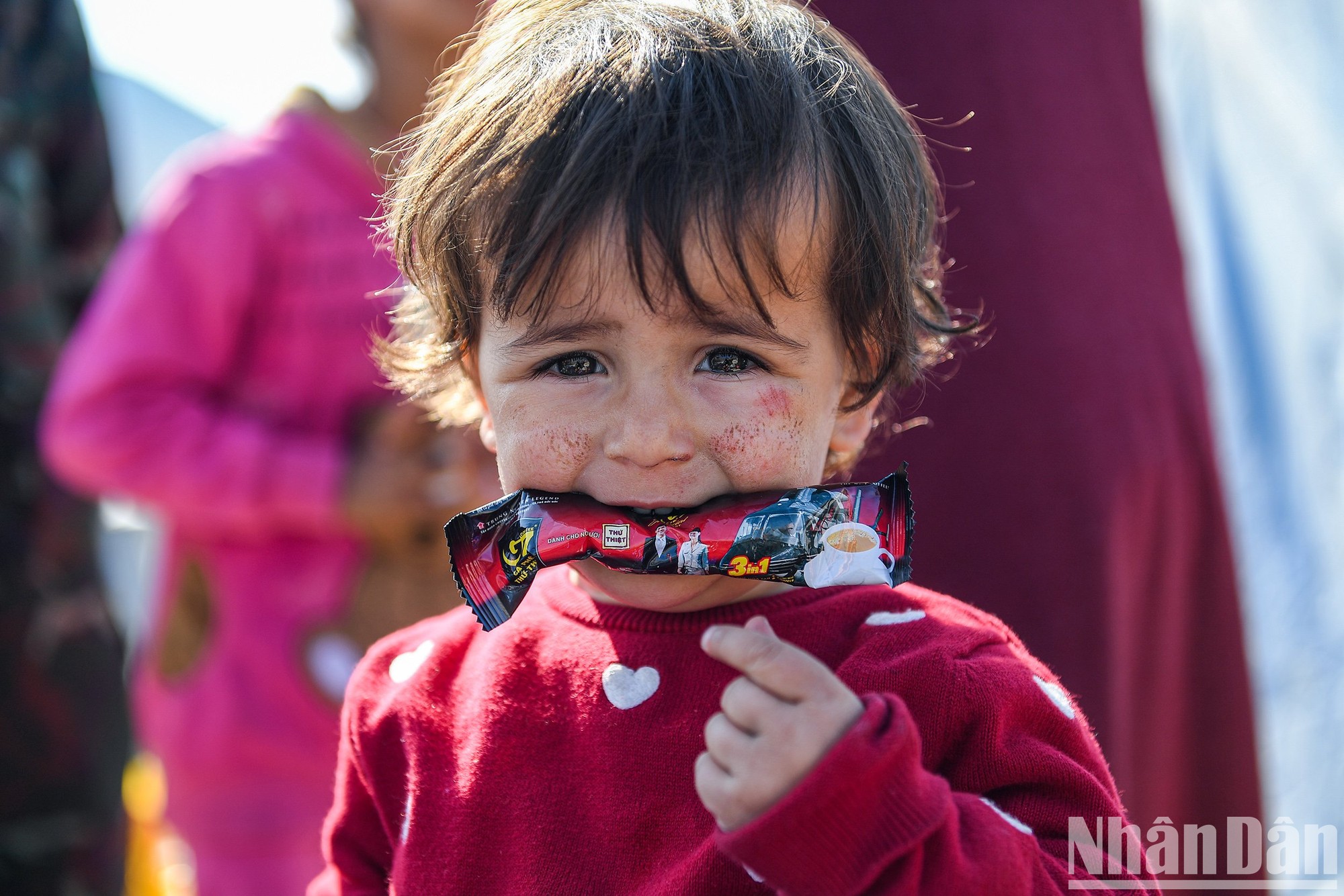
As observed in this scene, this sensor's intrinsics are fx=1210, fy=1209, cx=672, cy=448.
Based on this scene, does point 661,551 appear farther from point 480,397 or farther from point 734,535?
point 480,397

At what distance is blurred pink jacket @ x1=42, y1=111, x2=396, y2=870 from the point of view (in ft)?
7.64

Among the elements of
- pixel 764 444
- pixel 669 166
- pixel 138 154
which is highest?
pixel 138 154

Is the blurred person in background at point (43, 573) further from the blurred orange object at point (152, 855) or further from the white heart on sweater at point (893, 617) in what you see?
the white heart on sweater at point (893, 617)

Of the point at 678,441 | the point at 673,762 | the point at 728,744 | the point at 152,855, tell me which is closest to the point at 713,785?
the point at 728,744

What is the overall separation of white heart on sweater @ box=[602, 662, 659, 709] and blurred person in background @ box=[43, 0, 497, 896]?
1.14 metres

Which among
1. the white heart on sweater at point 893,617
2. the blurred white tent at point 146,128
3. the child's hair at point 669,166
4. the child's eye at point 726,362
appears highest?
the blurred white tent at point 146,128

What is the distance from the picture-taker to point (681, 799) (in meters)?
1.11

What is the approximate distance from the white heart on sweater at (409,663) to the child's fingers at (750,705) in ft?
1.67

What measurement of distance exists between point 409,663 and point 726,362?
526mm

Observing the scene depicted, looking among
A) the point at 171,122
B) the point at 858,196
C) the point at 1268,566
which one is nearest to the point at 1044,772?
the point at 858,196

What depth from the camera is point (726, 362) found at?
3.68 feet

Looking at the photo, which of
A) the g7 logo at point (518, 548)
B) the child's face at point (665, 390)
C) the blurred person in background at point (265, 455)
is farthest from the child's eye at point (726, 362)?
the blurred person in background at point (265, 455)

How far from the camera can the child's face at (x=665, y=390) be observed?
1079mm

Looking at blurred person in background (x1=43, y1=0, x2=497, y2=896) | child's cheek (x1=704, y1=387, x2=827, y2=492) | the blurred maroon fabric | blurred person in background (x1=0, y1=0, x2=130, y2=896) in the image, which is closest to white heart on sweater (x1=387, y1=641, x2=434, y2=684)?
child's cheek (x1=704, y1=387, x2=827, y2=492)
